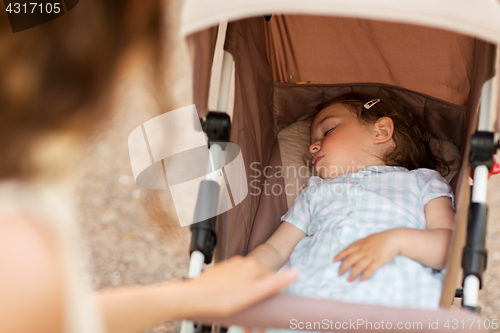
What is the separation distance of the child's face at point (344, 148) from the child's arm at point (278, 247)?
222mm

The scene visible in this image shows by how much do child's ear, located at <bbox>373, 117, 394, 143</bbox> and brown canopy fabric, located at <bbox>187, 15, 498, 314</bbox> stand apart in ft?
0.71

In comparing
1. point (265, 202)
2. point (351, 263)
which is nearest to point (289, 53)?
point (265, 202)

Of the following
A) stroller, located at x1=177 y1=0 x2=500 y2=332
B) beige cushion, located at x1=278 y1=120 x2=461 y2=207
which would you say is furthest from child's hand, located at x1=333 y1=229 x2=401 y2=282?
beige cushion, located at x1=278 y1=120 x2=461 y2=207

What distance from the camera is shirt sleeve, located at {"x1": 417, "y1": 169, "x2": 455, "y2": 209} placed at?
119 centimetres

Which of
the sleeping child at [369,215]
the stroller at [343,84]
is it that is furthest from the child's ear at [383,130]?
the stroller at [343,84]

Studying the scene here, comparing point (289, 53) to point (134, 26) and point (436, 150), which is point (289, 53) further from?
point (134, 26)

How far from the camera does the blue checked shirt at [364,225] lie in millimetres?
1004

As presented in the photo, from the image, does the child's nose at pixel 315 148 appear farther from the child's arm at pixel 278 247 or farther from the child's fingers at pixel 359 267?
the child's fingers at pixel 359 267

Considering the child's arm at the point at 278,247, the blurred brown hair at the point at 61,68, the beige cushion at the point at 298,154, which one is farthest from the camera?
the beige cushion at the point at 298,154

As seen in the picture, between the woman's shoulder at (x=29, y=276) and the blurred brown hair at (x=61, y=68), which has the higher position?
the blurred brown hair at (x=61, y=68)

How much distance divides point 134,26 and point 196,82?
1.97 ft

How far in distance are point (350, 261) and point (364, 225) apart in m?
0.15

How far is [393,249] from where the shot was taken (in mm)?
1032

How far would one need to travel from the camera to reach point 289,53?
166 centimetres
